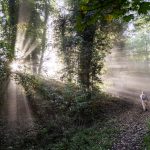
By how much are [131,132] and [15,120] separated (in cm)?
652

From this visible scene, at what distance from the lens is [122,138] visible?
14.0 metres

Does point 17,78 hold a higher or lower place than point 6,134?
higher

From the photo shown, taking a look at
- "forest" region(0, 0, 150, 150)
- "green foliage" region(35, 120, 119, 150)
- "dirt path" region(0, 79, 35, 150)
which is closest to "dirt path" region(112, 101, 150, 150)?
"forest" region(0, 0, 150, 150)

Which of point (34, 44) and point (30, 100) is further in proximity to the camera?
point (34, 44)

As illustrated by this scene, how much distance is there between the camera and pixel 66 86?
Answer: 21.3m

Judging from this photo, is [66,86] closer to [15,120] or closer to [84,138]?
[15,120]

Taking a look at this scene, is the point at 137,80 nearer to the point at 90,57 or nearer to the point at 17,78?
the point at 90,57

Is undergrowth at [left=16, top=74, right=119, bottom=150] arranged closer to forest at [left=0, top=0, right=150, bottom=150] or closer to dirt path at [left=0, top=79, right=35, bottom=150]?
forest at [left=0, top=0, right=150, bottom=150]

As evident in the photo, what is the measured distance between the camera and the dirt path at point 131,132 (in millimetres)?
12836

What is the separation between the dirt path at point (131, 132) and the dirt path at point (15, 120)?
14.9ft

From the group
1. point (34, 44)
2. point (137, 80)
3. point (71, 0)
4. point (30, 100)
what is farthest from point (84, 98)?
point (137, 80)

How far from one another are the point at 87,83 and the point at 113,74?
709cm

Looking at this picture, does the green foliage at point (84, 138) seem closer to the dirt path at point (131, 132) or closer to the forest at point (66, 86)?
the forest at point (66, 86)

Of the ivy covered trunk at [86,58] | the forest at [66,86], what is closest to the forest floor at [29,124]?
the forest at [66,86]
